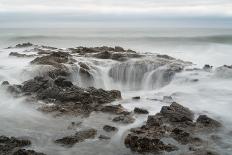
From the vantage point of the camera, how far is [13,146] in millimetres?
10562

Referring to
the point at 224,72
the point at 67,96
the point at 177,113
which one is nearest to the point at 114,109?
the point at 67,96

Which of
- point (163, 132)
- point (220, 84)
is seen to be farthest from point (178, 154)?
point (220, 84)

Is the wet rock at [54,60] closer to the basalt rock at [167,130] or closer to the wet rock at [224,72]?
the wet rock at [224,72]

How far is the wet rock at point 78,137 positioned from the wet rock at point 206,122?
2946 mm

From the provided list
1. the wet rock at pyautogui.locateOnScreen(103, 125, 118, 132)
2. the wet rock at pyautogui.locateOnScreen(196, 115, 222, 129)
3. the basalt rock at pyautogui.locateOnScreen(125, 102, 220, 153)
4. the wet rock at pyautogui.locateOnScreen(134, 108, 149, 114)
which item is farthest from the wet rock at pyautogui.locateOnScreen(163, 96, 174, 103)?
the wet rock at pyautogui.locateOnScreen(103, 125, 118, 132)

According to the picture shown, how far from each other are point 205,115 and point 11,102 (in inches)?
246

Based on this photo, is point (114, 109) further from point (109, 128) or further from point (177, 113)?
point (177, 113)

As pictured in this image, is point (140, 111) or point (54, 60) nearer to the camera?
point (140, 111)

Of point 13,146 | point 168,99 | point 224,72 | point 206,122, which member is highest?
point 224,72

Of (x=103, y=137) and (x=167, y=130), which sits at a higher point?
(x=167, y=130)

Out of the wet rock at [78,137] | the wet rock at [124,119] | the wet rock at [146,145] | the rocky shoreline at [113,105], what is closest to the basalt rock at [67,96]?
the rocky shoreline at [113,105]

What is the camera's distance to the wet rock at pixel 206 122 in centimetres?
1238

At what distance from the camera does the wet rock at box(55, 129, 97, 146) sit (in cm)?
1108

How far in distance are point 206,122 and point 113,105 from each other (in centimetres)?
306
